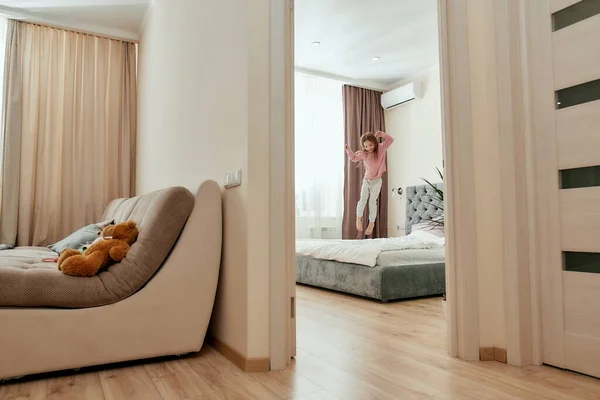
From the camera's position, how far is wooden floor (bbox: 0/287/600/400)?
1.56 meters

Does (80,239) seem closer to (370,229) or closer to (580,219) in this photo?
(580,219)

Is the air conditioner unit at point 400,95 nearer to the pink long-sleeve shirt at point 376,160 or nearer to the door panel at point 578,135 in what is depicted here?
the pink long-sleeve shirt at point 376,160

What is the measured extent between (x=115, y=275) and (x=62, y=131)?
3237mm

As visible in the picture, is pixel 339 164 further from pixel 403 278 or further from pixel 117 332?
pixel 117 332

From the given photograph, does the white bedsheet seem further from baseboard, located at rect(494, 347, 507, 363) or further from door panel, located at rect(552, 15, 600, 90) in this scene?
door panel, located at rect(552, 15, 600, 90)

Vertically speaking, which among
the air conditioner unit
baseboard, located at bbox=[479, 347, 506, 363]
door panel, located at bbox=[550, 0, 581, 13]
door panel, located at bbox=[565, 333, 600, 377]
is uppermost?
the air conditioner unit

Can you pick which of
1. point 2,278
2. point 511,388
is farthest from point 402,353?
point 2,278

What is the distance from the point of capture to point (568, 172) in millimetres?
1836

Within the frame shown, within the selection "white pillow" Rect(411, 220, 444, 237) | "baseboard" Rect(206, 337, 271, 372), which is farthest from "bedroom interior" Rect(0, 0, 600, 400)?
"white pillow" Rect(411, 220, 444, 237)

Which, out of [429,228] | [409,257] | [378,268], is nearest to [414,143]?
[429,228]

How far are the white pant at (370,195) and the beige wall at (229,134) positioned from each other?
315cm

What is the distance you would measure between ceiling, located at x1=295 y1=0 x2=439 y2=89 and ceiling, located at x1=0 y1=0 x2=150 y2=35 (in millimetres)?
1694

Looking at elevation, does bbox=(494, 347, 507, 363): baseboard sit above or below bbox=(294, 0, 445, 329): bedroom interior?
below

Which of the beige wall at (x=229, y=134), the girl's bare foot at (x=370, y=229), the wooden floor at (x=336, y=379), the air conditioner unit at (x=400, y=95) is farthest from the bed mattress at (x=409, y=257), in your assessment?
the air conditioner unit at (x=400, y=95)
